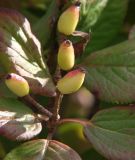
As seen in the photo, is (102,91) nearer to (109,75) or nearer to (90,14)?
(109,75)

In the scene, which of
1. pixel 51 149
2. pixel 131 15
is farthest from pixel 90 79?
pixel 131 15

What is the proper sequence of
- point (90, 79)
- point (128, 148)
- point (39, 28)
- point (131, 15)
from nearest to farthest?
point (128, 148)
point (90, 79)
point (39, 28)
point (131, 15)

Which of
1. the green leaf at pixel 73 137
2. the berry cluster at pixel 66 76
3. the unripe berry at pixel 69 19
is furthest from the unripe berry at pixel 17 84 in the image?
the green leaf at pixel 73 137

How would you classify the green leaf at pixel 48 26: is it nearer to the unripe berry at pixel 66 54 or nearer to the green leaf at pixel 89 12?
the green leaf at pixel 89 12

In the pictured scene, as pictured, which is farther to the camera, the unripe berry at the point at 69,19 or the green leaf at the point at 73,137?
the green leaf at the point at 73,137

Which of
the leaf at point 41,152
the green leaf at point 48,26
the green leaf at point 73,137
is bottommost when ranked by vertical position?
the green leaf at point 73,137
